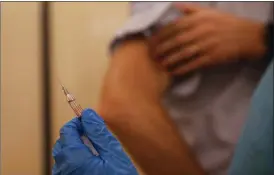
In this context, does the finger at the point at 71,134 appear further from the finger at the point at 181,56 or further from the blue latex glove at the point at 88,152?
the finger at the point at 181,56

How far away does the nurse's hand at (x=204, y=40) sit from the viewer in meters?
0.73

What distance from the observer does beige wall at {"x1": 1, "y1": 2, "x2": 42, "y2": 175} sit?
31.7 inches

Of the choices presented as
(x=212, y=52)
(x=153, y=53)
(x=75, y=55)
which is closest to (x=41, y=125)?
(x=75, y=55)

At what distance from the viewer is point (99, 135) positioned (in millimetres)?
452

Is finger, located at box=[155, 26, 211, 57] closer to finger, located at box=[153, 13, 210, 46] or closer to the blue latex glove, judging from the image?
finger, located at box=[153, 13, 210, 46]

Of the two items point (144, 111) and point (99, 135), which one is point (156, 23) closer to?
point (144, 111)

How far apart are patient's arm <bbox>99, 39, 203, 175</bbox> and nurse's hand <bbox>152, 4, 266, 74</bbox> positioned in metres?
0.04

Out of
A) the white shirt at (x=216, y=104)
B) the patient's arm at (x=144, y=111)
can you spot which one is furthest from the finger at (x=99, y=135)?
the white shirt at (x=216, y=104)

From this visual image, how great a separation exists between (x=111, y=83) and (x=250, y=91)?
27 cm

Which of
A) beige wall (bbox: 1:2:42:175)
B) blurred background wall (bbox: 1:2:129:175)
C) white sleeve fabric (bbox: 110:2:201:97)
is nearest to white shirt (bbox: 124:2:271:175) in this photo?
white sleeve fabric (bbox: 110:2:201:97)

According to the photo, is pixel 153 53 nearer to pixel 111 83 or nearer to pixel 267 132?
pixel 111 83

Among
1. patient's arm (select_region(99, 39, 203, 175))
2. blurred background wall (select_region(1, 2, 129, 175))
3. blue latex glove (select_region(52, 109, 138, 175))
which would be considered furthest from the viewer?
blurred background wall (select_region(1, 2, 129, 175))

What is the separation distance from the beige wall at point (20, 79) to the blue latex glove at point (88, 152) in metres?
0.34

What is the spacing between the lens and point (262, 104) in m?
0.60
